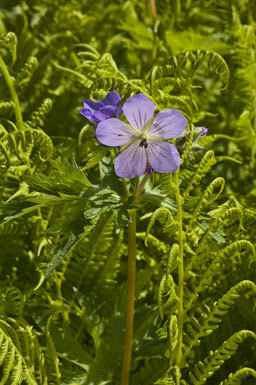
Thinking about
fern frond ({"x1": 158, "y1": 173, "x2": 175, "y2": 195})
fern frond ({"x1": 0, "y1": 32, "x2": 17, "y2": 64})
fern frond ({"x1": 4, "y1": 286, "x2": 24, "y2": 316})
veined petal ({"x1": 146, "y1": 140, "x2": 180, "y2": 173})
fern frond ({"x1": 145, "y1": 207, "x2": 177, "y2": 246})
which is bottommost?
fern frond ({"x1": 4, "y1": 286, "x2": 24, "y2": 316})

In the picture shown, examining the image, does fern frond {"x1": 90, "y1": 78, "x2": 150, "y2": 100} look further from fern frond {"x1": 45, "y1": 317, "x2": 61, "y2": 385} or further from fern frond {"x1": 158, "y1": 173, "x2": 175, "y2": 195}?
fern frond {"x1": 45, "y1": 317, "x2": 61, "y2": 385}

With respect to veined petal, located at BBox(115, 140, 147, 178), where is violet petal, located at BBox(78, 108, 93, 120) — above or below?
above

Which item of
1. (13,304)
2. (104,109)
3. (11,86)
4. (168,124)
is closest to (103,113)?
(104,109)

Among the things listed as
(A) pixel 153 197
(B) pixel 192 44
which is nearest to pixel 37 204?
(A) pixel 153 197

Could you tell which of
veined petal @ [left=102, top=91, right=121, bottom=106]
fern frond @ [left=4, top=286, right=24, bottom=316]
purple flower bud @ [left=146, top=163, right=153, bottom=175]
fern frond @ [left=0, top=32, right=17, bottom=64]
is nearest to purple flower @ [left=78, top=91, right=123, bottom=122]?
veined petal @ [left=102, top=91, right=121, bottom=106]

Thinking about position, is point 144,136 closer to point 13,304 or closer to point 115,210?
point 115,210

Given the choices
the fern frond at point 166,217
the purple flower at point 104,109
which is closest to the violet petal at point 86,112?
the purple flower at point 104,109

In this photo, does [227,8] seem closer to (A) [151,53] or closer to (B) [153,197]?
(A) [151,53]

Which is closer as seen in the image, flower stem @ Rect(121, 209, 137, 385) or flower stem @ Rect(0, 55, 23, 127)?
flower stem @ Rect(121, 209, 137, 385)

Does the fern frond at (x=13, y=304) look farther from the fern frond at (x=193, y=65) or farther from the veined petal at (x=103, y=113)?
the fern frond at (x=193, y=65)

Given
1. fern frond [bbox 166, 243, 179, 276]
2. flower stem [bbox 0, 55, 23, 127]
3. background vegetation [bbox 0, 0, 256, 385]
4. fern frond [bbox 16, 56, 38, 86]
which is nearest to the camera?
fern frond [bbox 166, 243, 179, 276]
